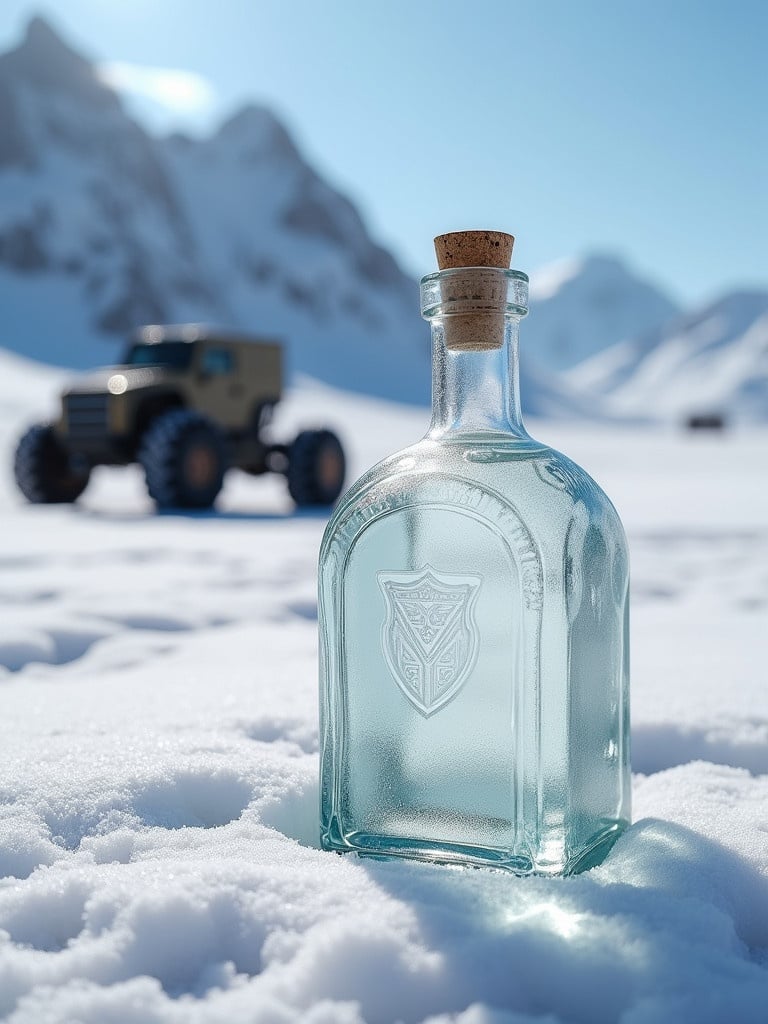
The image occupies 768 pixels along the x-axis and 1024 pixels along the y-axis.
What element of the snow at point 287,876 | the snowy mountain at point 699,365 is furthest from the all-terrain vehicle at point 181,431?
the snowy mountain at point 699,365

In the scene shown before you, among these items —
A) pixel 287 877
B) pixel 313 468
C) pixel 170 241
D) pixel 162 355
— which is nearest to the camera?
pixel 287 877

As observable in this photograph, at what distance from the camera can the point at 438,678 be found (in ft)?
3.84

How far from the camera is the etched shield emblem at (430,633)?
1161 millimetres

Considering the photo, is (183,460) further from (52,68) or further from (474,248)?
(52,68)

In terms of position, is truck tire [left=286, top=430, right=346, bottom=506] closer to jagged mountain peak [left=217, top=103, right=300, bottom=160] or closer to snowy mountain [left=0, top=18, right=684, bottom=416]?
snowy mountain [left=0, top=18, right=684, bottom=416]

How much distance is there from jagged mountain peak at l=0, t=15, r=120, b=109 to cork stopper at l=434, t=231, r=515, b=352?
67.7 m

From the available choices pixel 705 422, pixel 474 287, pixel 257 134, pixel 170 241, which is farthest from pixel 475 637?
pixel 257 134

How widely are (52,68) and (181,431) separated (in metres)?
65.0

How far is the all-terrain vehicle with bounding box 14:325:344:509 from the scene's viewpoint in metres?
6.95

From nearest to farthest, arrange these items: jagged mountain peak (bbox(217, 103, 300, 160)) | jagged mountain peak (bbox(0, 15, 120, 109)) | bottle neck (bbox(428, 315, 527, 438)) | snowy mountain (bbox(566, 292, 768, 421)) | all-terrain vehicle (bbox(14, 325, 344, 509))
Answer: bottle neck (bbox(428, 315, 527, 438))
all-terrain vehicle (bbox(14, 325, 344, 509))
jagged mountain peak (bbox(0, 15, 120, 109))
jagged mountain peak (bbox(217, 103, 300, 160))
snowy mountain (bbox(566, 292, 768, 421))

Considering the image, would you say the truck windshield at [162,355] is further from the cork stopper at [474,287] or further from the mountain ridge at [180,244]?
the mountain ridge at [180,244]

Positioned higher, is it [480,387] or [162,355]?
[162,355]

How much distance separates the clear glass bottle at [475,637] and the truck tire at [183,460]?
5734 millimetres

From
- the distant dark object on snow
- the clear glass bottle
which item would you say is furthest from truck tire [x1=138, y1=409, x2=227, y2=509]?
the distant dark object on snow
